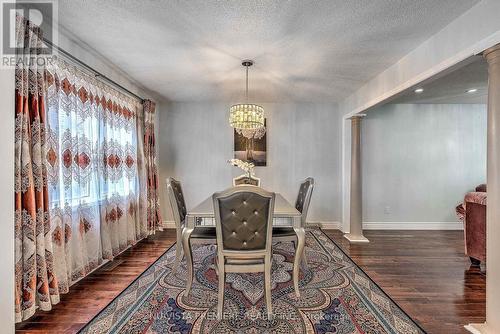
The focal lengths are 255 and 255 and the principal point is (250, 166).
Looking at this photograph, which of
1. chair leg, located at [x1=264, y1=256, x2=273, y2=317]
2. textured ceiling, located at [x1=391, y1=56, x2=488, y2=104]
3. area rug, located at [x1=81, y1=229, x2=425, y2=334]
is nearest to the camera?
area rug, located at [x1=81, y1=229, x2=425, y2=334]

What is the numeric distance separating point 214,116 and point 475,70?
3.96m

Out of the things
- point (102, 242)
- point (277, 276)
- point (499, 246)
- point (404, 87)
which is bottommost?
point (277, 276)

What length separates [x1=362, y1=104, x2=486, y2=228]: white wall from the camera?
4.86 m

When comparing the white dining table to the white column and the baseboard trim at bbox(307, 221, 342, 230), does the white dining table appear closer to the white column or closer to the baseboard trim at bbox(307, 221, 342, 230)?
the white column

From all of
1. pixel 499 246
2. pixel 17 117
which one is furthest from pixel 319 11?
pixel 17 117

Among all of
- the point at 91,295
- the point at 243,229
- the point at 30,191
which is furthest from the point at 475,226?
the point at 30,191

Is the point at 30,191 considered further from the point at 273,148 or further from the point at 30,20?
the point at 273,148

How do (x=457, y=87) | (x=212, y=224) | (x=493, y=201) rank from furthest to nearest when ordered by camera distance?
1. (x=457, y=87)
2. (x=212, y=224)
3. (x=493, y=201)

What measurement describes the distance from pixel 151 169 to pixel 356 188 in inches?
135

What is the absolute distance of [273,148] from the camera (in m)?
5.00

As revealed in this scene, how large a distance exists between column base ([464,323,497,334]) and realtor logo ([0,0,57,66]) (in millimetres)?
3539

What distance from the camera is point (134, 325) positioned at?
1942 millimetres

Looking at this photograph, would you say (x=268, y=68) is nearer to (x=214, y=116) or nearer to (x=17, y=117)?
(x=214, y=116)

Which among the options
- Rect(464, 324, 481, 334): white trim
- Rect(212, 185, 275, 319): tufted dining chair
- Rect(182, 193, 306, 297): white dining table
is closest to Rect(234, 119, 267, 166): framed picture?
Rect(182, 193, 306, 297): white dining table
